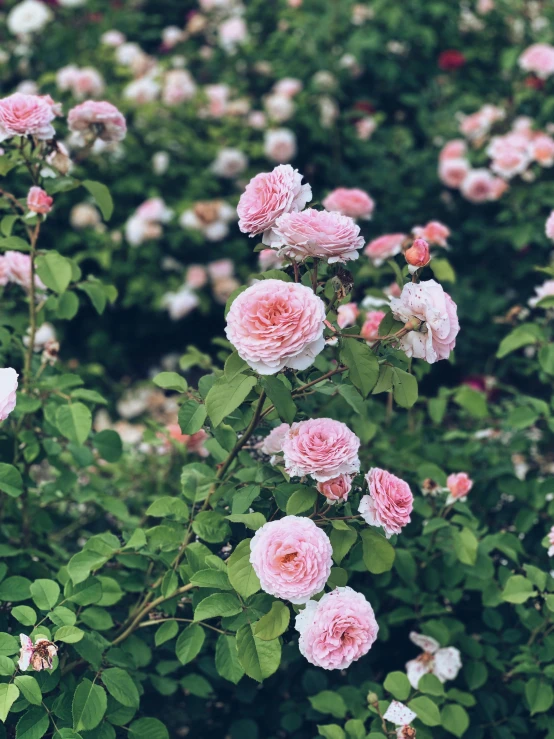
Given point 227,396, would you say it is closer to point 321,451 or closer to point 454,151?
point 321,451

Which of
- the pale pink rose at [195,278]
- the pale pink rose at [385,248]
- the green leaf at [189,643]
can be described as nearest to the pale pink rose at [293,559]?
the green leaf at [189,643]

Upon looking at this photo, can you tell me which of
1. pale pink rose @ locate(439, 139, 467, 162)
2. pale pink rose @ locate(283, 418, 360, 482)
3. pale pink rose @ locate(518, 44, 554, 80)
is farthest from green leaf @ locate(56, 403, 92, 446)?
pale pink rose @ locate(518, 44, 554, 80)

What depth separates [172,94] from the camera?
4.10m

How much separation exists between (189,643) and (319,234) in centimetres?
75

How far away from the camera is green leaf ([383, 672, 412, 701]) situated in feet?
5.33

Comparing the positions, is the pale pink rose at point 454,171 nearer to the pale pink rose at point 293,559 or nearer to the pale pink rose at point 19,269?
the pale pink rose at point 19,269

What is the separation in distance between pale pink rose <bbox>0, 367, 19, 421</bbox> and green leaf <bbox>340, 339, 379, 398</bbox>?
1.70 ft

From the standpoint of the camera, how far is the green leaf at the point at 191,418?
148 centimetres

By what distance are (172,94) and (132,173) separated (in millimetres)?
457

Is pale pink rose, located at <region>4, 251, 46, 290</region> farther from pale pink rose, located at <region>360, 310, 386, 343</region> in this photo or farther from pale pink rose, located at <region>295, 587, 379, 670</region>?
pale pink rose, located at <region>295, 587, 379, 670</region>

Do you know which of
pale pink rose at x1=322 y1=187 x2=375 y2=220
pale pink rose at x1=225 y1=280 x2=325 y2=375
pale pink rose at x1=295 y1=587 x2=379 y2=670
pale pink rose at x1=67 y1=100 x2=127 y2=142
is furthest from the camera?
pale pink rose at x1=322 y1=187 x2=375 y2=220

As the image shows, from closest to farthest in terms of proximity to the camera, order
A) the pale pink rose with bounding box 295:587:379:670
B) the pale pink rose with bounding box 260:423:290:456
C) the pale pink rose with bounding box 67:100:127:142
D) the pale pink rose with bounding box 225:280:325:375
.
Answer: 1. the pale pink rose with bounding box 225:280:325:375
2. the pale pink rose with bounding box 295:587:379:670
3. the pale pink rose with bounding box 260:423:290:456
4. the pale pink rose with bounding box 67:100:127:142

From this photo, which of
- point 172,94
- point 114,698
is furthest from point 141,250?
point 114,698

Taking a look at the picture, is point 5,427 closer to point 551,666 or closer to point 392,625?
point 392,625
